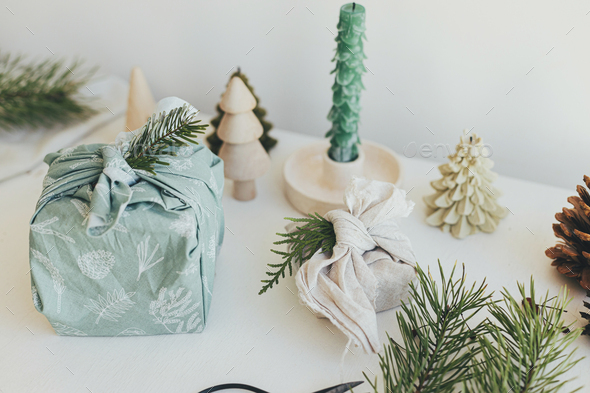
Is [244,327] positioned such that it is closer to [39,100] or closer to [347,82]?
[347,82]

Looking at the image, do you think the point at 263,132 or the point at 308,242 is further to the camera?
the point at 263,132

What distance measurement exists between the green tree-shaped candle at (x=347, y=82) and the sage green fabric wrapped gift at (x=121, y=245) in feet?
0.75

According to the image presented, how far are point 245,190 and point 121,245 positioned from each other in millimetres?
269

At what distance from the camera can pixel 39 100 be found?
2.65 ft

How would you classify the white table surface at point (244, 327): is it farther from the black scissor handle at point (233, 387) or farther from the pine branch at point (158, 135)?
the pine branch at point (158, 135)

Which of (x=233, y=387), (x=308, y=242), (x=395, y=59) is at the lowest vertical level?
(x=233, y=387)

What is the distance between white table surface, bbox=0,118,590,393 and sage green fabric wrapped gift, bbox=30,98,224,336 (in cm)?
3

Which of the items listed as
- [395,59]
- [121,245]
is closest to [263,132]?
[395,59]

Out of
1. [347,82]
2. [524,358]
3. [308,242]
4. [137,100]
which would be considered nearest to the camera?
[524,358]

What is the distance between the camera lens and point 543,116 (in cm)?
76

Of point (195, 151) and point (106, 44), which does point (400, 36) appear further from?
point (106, 44)

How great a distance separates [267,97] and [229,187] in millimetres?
242

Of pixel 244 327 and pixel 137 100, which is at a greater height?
pixel 137 100

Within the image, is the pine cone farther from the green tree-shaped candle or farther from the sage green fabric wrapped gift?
the sage green fabric wrapped gift
